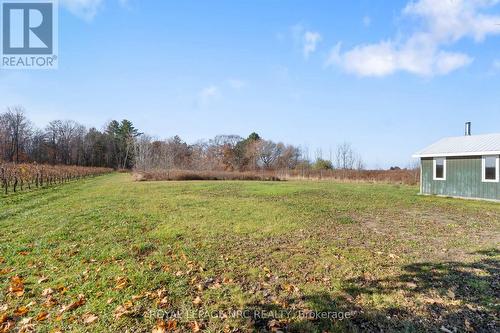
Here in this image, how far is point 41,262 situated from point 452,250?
23.5ft

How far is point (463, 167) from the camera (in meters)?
15.3

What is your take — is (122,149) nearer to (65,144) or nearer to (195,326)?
(65,144)

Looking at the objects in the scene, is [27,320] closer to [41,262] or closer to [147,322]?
[147,322]

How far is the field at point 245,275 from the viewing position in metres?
3.09

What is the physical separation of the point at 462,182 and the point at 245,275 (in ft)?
51.2

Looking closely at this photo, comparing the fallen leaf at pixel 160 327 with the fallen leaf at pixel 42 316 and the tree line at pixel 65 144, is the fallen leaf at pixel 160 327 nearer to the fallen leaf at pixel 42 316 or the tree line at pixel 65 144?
the fallen leaf at pixel 42 316

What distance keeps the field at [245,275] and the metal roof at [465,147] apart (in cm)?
835

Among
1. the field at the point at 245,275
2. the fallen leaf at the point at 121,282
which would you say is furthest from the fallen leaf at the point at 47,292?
the fallen leaf at the point at 121,282

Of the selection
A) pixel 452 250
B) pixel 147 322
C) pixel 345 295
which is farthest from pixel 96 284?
pixel 452 250

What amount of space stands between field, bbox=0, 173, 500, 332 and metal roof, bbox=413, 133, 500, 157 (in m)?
8.35

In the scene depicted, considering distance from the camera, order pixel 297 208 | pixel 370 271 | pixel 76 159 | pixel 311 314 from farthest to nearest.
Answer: pixel 76 159 < pixel 297 208 < pixel 370 271 < pixel 311 314

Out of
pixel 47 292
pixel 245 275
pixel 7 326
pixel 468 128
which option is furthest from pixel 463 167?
pixel 7 326

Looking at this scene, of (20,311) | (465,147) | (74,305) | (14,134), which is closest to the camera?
(20,311)

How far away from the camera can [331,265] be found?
4582 mm
